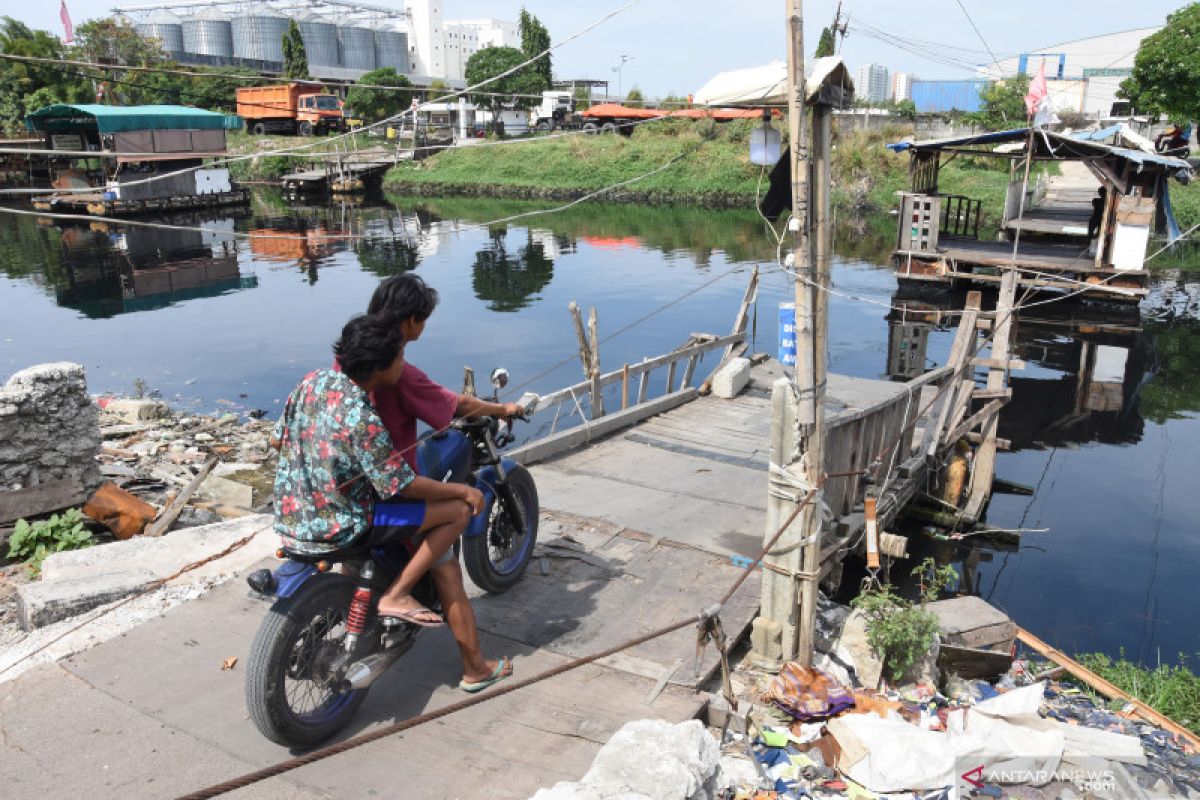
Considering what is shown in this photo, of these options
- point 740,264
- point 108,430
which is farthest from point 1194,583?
point 740,264

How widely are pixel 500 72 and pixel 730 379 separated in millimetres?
52979

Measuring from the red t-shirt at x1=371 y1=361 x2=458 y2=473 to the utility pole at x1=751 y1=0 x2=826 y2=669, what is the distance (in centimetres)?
182

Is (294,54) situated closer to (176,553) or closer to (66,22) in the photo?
(66,22)

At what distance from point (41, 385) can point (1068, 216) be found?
1315 inches

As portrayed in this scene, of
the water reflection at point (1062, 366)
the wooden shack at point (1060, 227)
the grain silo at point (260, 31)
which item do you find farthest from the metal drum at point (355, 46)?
the water reflection at point (1062, 366)

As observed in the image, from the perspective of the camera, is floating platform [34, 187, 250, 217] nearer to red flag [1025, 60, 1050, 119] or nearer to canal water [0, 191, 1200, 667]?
canal water [0, 191, 1200, 667]

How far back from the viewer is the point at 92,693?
13.5 ft

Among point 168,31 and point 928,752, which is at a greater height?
point 168,31

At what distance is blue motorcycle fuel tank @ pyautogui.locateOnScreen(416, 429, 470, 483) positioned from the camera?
4.39 m

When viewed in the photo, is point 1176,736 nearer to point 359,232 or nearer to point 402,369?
point 402,369

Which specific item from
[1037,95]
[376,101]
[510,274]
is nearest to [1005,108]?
[510,274]

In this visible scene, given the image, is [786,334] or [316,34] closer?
[786,334]

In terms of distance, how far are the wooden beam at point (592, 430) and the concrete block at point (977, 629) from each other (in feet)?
11.8

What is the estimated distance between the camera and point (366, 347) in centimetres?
379
